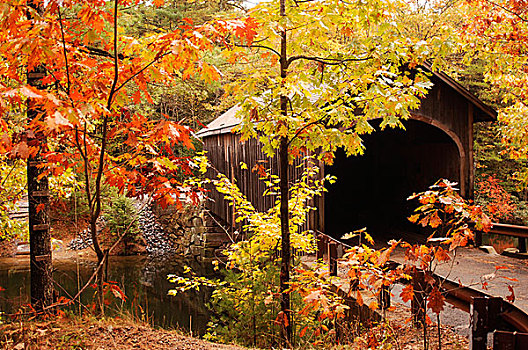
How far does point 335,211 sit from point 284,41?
11.3m

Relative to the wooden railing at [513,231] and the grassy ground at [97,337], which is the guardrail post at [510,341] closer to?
the grassy ground at [97,337]

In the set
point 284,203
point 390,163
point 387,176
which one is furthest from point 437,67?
point 387,176

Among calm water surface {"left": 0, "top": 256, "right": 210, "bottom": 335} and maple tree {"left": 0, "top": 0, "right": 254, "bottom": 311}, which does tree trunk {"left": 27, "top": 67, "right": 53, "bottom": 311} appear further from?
calm water surface {"left": 0, "top": 256, "right": 210, "bottom": 335}

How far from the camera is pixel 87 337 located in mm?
3760

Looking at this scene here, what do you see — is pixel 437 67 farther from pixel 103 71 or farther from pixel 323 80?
pixel 103 71

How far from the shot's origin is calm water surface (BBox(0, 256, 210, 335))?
859cm

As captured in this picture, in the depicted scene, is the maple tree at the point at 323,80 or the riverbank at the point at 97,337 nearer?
the riverbank at the point at 97,337

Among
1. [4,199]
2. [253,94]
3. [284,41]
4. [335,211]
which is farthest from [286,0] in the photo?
[335,211]

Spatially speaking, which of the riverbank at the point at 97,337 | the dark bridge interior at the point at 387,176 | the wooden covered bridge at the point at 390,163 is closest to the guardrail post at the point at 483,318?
the riverbank at the point at 97,337

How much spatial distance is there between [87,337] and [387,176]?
1108cm

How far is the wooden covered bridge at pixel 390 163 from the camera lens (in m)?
9.31

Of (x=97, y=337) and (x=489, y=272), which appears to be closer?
(x=97, y=337)

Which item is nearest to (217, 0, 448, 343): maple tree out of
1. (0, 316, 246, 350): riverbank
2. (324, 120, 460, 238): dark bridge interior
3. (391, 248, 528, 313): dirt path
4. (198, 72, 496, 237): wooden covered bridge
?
(0, 316, 246, 350): riverbank

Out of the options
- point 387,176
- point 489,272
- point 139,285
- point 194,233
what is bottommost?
point 139,285
